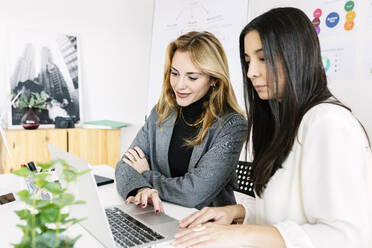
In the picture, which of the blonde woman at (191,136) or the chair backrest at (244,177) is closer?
the blonde woman at (191,136)

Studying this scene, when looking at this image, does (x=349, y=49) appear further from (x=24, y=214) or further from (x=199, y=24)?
(x=24, y=214)

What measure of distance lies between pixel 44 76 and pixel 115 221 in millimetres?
2441

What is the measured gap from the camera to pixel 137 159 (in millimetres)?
1531

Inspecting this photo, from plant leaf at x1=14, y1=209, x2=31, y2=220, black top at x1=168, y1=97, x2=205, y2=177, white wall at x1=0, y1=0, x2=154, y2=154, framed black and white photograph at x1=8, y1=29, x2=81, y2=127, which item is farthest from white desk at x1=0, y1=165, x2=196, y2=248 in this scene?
white wall at x1=0, y1=0, x2=154, y2=154

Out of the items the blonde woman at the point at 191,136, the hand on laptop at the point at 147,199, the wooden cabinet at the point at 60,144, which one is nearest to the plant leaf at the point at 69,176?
the hand on laptop at the point at 147,199

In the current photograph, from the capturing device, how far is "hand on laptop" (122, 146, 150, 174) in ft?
4.90

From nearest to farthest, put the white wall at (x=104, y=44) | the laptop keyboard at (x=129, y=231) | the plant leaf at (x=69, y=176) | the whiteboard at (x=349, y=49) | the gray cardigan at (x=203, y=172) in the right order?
the plant leaf at (x=69, y=176) → the laptop keyboard at (x=129, y=231) → the gray cardigan at (x=203, y=172) → the whiteboard at (x=349, y=49) → the white wall at (x=104, y=44)

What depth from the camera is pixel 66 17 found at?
126 inches

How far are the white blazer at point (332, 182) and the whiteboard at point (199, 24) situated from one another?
159 cm

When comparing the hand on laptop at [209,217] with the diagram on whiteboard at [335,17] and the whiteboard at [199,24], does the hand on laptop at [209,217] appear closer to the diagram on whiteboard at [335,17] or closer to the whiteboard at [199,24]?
the diagram on whiteboard at [335,17]

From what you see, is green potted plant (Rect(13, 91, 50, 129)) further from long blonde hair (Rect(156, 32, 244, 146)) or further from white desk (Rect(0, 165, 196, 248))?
long blonde hair (Rect(156, 32, 244, 146))

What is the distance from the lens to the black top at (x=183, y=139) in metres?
1.56

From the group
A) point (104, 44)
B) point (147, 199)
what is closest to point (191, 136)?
point (147, 199)

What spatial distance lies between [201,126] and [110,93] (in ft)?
7.04
